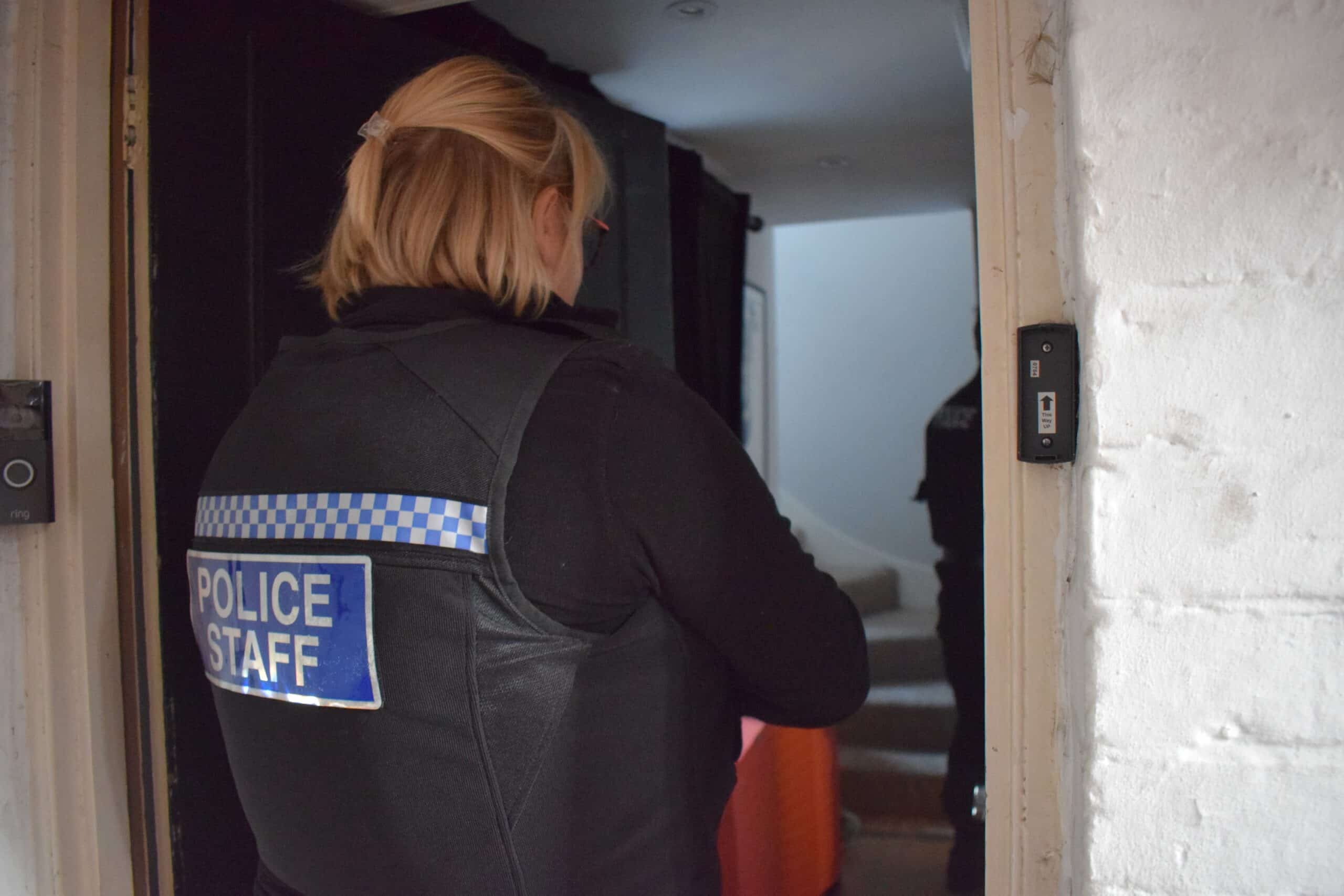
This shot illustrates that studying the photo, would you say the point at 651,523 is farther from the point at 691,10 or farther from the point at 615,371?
the point at 691,10

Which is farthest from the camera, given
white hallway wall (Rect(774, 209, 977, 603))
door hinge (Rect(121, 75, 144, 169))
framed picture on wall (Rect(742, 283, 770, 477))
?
white hallway wall (Rect(774, 209, 977, 603))

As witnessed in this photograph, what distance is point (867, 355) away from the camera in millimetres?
5234

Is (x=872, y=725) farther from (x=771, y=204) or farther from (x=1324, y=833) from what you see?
(x=1324, y=833)

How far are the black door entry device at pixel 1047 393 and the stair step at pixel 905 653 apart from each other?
129 inches

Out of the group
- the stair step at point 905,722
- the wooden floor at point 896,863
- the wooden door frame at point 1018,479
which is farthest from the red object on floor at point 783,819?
the stair step at point 905,722

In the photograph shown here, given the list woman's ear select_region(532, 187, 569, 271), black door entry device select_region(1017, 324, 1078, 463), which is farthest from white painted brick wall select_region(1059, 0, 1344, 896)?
woman's ear select_region(532, 187, 569, 271)

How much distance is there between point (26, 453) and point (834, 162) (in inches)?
100

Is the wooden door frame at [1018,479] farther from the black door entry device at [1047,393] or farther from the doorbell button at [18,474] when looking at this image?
the doorbell button at [18,474]

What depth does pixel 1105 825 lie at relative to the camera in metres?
0.62

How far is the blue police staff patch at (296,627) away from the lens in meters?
0.74

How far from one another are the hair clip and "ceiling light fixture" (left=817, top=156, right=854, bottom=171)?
2258 mm

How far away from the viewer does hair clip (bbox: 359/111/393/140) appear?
87 centimetres

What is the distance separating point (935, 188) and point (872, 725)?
2.07 meters

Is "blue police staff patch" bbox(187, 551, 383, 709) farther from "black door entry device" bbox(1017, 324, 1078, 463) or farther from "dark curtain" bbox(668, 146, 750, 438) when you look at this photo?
"dark curtain" bbox(668, 146, 750, 438)
